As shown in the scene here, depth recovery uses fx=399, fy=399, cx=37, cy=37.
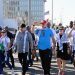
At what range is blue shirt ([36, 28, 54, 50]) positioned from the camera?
39.1 feet

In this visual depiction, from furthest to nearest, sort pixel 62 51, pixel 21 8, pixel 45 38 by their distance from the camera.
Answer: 1. pixel 21 8
2. pixel 62 51
3. pixel 45 38

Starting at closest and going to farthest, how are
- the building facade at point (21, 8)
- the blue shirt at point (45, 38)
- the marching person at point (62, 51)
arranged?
the blue shirt at point (45, 38)
the marching person at point (62, 51)
the building facade at point (21, 8)

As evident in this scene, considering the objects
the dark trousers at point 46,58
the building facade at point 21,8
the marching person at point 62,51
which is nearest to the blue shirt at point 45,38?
the dark trousers at point 46,58

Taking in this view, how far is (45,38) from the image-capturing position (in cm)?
1194

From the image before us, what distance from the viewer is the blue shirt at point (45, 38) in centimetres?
1192

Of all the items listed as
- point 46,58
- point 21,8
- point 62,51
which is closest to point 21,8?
point 21,8

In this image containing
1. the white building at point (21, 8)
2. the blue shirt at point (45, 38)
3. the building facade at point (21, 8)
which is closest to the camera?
the blue shirt at point (45, 38)

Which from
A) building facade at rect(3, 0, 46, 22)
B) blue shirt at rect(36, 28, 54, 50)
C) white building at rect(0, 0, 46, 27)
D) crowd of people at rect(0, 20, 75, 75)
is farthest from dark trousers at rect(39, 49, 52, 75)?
A: building facade at rect(3, 0, 46, 22)

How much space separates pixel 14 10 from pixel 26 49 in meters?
130

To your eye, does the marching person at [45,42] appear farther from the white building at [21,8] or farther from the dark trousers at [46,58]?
the white building at [21,8]

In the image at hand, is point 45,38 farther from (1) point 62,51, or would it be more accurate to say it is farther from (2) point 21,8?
(2) point 21,8

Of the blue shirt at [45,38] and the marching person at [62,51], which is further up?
the blue shirt at [45,38]

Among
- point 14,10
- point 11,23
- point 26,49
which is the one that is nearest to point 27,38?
point 26,49

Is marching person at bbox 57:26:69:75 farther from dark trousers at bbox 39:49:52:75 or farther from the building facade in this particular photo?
the building facade
